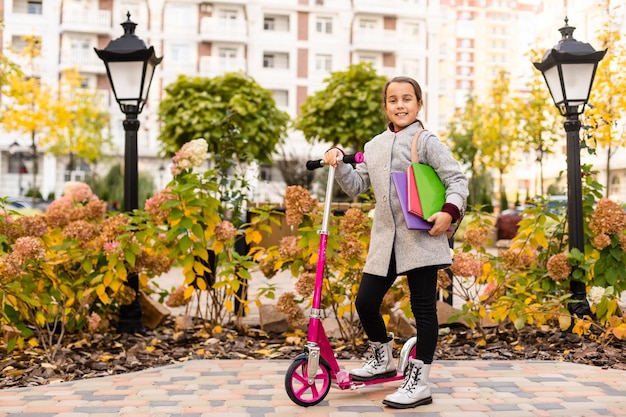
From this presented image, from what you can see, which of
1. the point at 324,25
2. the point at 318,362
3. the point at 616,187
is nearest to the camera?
the point at 318,362

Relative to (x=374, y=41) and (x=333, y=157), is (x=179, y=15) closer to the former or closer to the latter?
(x=374, y=41)

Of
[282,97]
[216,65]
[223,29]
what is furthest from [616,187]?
[223,29]

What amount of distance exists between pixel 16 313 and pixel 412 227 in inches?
110

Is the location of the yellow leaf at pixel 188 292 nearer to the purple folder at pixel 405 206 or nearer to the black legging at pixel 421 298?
the black legging at pixel 421 298

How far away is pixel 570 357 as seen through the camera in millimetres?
4895

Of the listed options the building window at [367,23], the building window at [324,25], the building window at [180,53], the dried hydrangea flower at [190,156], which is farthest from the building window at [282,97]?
the dried hydrangea flower at [190,156]

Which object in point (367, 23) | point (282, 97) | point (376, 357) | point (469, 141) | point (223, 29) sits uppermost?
point (367, 23)

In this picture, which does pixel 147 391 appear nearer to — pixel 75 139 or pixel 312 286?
pixel 312 286

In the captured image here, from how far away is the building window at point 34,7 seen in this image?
3559cm

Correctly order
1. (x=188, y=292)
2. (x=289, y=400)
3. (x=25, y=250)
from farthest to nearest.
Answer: (x=188, y=292) < (x=25, y=250) < (x=289, y=400)

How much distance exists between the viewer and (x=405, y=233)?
3.59 m

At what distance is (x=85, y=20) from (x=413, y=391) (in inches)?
1389

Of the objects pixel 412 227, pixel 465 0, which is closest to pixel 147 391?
pixel 412 227

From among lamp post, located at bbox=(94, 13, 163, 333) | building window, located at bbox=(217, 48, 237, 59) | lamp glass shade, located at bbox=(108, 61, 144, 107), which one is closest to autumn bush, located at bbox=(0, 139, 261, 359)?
lamp post, located at bbox=(94, 13, 163, 333)
